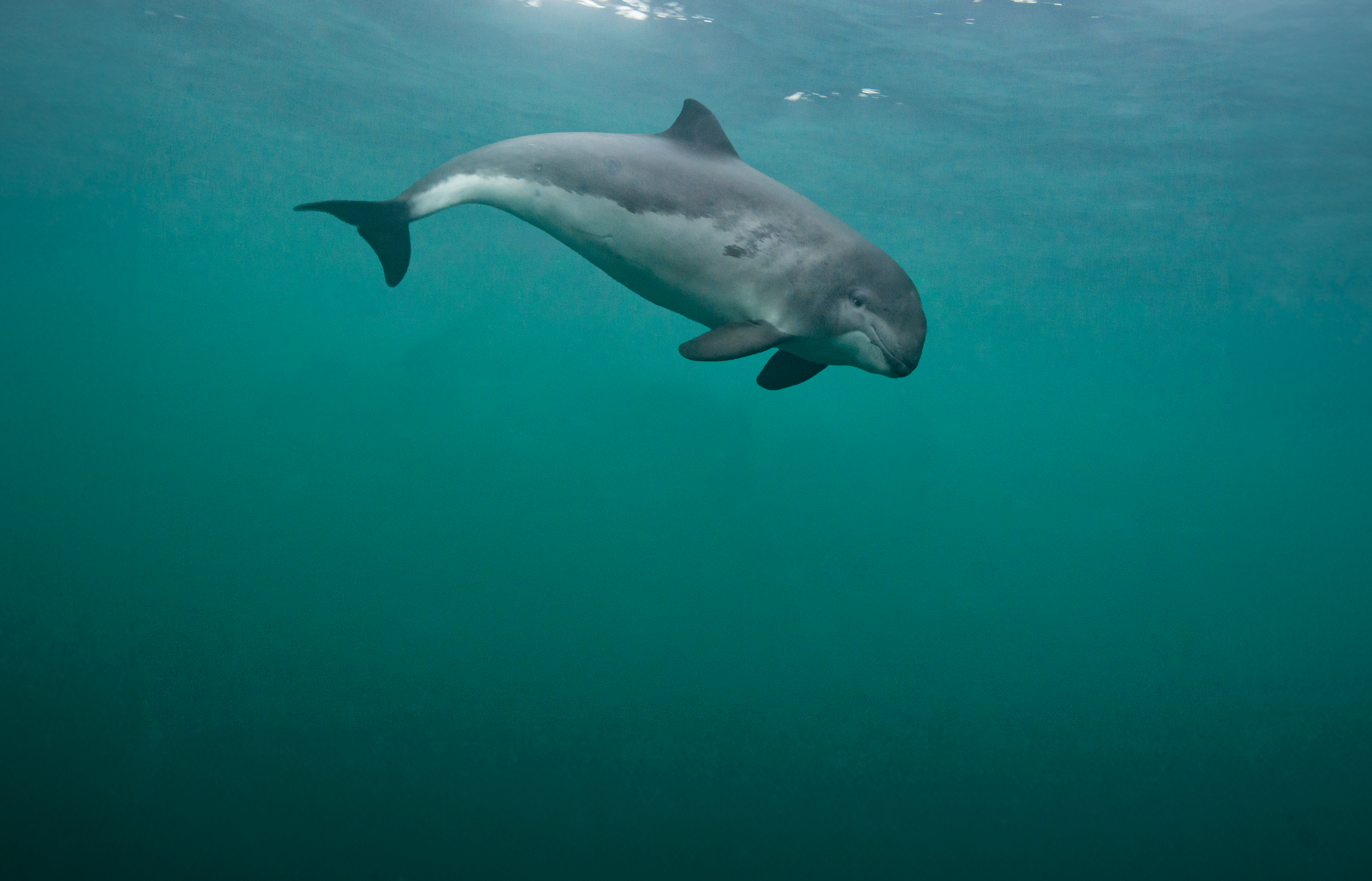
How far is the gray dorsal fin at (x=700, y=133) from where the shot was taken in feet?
13.9

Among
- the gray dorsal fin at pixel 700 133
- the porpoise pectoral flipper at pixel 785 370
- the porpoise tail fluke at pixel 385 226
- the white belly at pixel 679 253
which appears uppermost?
the gray dorsal fin at pixel 700 133

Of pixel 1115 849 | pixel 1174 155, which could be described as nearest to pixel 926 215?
pixel 1174 155

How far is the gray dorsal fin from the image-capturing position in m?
4.22

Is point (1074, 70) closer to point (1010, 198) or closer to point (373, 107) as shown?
point (1010, 198)

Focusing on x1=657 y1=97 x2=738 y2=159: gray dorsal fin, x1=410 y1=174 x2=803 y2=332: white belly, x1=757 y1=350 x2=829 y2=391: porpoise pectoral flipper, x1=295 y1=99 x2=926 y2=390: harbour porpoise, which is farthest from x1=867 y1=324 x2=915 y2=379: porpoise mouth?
x1=657 y1=97 x2=738 y2=159: gray dorsal fin

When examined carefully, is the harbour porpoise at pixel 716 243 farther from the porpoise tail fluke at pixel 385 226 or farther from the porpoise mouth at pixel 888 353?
the porpoise tail fluke at pixel 385 226

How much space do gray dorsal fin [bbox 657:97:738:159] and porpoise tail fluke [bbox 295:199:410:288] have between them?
1.86 m

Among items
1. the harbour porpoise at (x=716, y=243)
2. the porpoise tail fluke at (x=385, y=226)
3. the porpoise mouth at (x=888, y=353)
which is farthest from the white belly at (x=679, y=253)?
the porpoise tail fluke at (x=385, y=226)

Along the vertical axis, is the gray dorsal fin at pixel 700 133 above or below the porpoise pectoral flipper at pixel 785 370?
above

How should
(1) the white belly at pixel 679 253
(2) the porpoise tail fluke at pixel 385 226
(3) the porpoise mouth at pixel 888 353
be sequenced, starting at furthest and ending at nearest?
(2) the porpoise tail fluke at pixel 385 226 → (1) the white belly at pixel 679 253 → (3) the porpoise mouth at pixel 888 353

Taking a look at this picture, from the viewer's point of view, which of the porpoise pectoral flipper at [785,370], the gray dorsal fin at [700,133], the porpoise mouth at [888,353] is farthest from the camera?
the porpoise pectoral flipper at [785,370]

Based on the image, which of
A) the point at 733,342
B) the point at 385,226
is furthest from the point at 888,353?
the point at 385,226

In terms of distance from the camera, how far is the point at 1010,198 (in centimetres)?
2041

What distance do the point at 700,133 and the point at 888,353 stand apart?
1.87m
